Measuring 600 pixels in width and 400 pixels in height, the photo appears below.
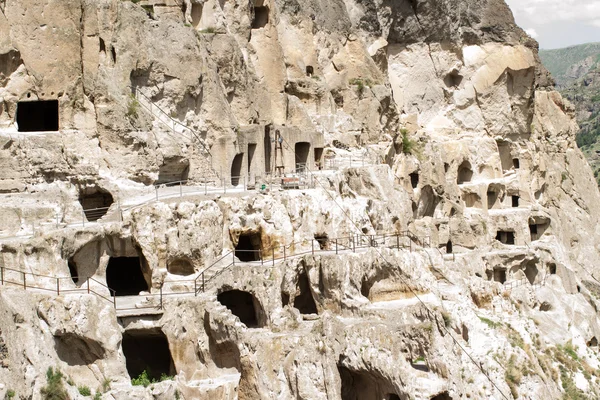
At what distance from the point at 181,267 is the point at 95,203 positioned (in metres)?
4.79

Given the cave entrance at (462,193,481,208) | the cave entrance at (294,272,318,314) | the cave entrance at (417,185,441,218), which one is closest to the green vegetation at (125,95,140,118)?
the cave entrance at (294,272,318,314)

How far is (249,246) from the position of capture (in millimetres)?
32281

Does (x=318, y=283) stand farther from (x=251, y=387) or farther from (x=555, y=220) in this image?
(x=555, y=220)

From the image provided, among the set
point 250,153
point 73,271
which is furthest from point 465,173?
point 73,271

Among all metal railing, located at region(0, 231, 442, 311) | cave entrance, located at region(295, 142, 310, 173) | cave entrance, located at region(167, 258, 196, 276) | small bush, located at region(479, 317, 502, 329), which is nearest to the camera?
metal railing, located at region(0, 231, 442, 311)

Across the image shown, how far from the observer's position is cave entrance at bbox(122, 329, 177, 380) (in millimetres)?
27656

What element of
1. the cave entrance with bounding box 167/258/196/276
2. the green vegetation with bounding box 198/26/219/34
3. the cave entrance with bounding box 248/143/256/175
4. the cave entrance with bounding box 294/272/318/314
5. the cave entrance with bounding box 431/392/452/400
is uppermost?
the green vegetation with bounding box 198/26/219/34

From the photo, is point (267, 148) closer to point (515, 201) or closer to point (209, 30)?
point (209, 30)

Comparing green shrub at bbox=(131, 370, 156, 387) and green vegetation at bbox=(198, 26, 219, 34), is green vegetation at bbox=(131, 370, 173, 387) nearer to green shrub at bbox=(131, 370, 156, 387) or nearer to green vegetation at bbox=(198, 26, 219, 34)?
green shrub at bbox=(131, 370, 156, 387)

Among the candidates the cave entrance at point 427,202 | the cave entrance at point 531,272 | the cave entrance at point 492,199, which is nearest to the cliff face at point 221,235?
the cave entrance at point 427,202

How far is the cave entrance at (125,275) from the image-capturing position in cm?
3195

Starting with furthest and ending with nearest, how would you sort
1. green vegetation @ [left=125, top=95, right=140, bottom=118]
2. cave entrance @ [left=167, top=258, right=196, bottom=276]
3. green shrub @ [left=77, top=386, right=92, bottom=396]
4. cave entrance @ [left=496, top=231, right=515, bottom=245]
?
cave entrance @ [left=496, top=231, right=515, bottom=245]
green vegetation @ [left=125, top=95, right=140, bottom=118]
cave entrance @ [left=167, top=258, right=196, bottom=276]
green shrub @ [left=77, top=386, right=92, bottom=396]

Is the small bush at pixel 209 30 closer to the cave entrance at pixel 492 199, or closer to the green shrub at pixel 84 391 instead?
the green shrub at pixel 84 391

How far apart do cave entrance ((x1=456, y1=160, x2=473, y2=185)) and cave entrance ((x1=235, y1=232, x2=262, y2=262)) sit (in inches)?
943
